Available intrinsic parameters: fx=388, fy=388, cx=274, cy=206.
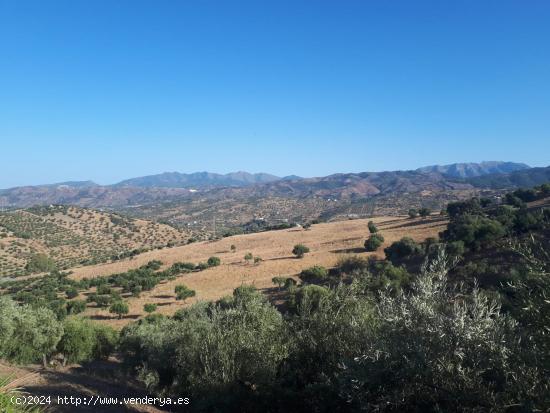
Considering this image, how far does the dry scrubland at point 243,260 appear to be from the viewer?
3650 cm

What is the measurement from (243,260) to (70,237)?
5928 centimetres

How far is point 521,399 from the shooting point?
5.96m

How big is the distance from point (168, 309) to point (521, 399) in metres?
30.4

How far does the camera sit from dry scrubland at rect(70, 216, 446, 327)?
120ft

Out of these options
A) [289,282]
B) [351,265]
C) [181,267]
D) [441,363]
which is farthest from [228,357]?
Answer: [181,267]

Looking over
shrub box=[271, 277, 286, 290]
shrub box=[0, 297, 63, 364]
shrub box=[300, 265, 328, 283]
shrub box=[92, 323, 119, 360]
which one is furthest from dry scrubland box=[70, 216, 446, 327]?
shrub box=[0, 297, 63, 364]

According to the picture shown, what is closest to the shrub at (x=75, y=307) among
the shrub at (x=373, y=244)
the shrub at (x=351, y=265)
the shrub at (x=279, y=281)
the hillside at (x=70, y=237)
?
the shrub at (x=279, y=281)

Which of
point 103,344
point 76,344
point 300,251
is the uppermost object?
point 76,344

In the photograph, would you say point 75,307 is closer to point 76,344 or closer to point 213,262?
point 76,344

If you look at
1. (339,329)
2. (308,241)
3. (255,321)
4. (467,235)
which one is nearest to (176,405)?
(255,321)

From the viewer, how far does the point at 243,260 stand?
50.4m

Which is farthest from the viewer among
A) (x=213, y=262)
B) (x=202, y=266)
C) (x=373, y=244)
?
(x=213, y=262)

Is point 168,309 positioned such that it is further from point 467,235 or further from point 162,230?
point 162,230

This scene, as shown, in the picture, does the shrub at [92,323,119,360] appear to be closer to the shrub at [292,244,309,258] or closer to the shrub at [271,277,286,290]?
the shrub at [271,277,286,290]
